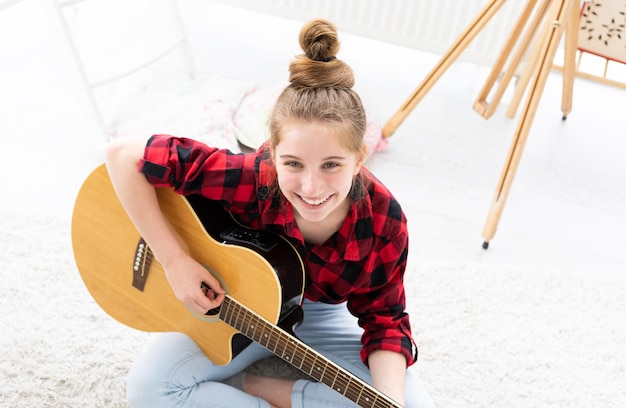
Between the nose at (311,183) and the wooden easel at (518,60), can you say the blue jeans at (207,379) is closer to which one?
the nose at (311,183)

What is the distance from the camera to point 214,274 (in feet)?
4.39

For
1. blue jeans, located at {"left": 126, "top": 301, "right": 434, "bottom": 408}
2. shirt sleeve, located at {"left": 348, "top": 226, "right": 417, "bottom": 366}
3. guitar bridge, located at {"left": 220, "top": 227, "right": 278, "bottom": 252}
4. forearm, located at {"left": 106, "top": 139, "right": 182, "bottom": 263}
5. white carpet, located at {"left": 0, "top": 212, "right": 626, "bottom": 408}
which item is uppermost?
forearm, located at {"left": 106, "top": 139, "right": 182, "bottom": 263}

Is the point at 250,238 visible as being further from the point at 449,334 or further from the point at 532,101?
the point at 532,101

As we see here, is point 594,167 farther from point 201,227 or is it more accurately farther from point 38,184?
point 38,184

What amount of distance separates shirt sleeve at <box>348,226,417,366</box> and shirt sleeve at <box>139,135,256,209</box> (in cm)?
26

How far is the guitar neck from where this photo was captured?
3.99 feet

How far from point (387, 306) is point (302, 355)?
0.67ft

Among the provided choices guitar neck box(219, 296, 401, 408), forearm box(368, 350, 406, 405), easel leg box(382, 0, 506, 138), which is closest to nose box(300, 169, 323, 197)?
guitar neck box(219, 296, 401, 408)

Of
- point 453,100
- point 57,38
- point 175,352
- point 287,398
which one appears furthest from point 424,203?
point 57,38

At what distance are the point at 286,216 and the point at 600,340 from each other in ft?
3.18

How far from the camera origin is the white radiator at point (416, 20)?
2.46 metres

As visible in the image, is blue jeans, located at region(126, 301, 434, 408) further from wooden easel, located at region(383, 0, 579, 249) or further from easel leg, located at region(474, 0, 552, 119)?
easel leg, located at region(474, 0, 552, 119)

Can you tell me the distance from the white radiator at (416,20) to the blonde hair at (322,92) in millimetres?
1430

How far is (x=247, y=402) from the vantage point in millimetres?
1421
